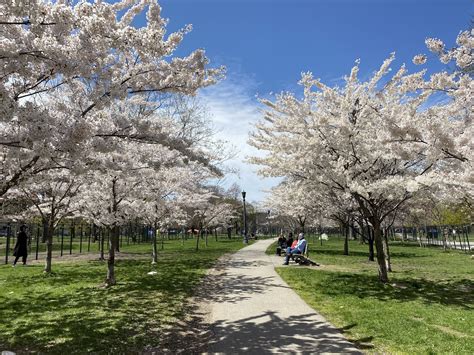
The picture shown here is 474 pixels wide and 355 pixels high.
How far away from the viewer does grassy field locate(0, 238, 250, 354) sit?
5918mm

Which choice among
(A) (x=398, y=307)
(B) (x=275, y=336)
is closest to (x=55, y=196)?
(B) (x=275, y=336)

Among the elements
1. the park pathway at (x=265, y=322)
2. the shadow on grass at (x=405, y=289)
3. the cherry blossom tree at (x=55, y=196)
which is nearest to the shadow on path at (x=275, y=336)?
the park pathway at (x=265, y=322)

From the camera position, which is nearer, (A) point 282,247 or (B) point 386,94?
(B) point 386,94

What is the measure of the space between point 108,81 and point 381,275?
32.4 ft

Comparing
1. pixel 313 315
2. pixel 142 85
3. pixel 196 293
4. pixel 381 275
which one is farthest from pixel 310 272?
pixel 142 85

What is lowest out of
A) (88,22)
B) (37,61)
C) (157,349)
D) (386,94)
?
(157,349)

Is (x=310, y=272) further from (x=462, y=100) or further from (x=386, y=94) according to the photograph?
(x=462, y=100)

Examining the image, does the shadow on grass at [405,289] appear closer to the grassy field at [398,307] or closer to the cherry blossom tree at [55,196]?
the grassy field at [398,307]

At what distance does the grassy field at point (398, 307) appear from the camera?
5.64 m

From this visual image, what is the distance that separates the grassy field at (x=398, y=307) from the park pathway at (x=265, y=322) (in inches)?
15.1

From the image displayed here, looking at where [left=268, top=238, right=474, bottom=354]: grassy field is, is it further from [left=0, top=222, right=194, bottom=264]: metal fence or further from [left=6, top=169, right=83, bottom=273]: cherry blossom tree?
[left=0, top=222, right=194, bottom=264]: metal fence

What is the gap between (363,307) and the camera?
8031 millimetres

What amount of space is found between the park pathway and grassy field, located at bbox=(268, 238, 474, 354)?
0.38 m

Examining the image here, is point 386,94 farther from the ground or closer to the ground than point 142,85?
farther from the ground
